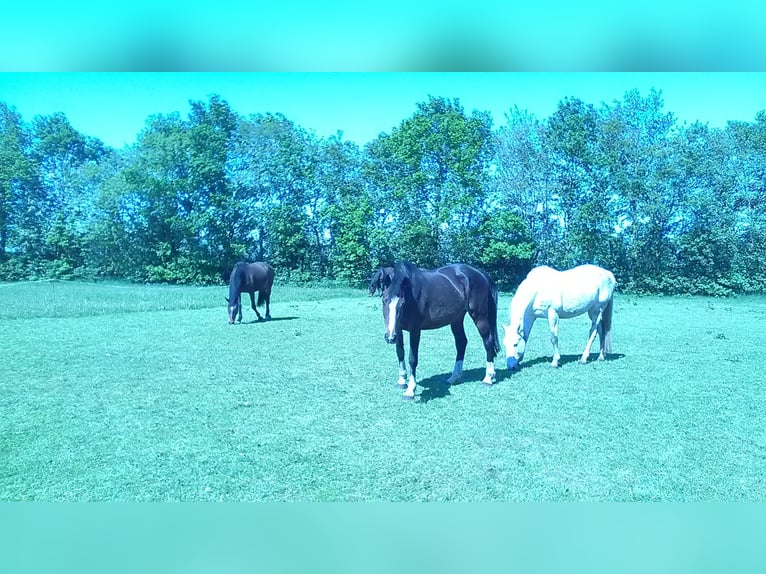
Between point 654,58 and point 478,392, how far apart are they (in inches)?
102

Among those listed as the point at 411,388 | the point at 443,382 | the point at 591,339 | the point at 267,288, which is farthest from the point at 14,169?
the point at 591,339

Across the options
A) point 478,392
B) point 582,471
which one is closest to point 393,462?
point 478,392

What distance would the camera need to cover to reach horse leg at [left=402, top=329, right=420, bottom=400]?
3.92 metres

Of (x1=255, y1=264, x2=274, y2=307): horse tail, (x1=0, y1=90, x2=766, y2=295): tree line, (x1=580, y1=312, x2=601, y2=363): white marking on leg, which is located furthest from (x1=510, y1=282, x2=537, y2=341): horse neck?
(x1=255, y1=264, x2=274, y2=307): horse tail

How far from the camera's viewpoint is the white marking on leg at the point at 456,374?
4133 millimetres

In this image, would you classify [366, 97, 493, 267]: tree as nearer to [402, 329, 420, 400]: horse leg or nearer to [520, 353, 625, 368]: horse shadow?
[402, 329, 420, 400]: horse leg

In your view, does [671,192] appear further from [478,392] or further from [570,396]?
[478,392]

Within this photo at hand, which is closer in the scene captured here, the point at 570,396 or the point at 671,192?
the point at 570,396

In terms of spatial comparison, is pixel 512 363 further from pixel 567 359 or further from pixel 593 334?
pixel 593 334

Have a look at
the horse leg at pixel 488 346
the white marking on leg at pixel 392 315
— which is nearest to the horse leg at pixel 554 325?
the horse leg at pixel 488 346

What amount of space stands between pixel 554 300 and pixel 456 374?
938mm

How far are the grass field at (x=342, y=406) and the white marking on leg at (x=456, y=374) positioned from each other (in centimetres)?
5

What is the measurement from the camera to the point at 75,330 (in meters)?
4.41

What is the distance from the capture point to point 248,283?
441cm
